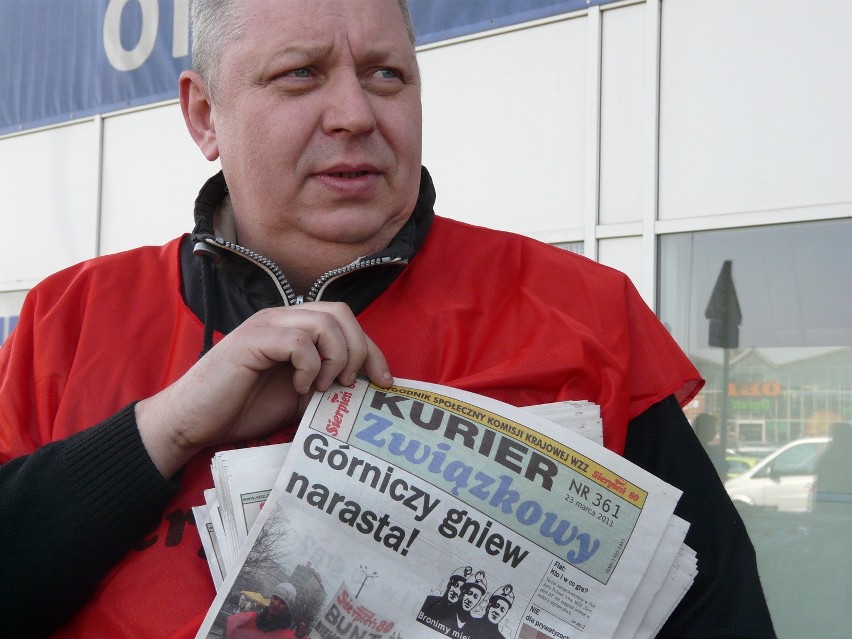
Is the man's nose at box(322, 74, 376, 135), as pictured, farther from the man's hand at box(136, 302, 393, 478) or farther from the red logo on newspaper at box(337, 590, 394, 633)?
the red logo on newspaper at box(337, 590, 394, 633)

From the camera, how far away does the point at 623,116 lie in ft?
9.15

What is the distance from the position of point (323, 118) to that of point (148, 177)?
2838mm

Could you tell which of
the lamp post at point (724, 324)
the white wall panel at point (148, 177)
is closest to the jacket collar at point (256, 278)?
the lamp post at point (724, 324)

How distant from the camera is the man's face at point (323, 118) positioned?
111 cm

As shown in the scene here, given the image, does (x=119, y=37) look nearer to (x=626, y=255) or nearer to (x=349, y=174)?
(x=626, y=255)

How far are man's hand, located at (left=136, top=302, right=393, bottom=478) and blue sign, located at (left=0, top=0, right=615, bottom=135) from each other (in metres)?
2.79

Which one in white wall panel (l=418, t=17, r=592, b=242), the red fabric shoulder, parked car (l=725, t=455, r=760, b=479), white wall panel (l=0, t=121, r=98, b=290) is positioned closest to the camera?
the red fabric shoulder

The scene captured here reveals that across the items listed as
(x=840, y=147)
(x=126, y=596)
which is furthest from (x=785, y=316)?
(x=126, y=596)

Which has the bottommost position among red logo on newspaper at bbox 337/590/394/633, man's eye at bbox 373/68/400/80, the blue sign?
red logo on newspaper at bbox 337/590/394/633

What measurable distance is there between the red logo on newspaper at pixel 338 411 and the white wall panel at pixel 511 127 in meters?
1.98

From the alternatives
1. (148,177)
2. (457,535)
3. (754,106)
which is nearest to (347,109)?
(457,535)

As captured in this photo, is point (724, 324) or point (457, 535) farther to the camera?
point (724, 324)

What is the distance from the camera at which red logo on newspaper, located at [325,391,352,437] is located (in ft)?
3.22

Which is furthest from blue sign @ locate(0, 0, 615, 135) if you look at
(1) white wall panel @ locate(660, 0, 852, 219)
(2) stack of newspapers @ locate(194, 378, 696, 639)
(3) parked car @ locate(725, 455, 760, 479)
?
(2) stack of newspapers @ locate(194, 378, 696, 639)
